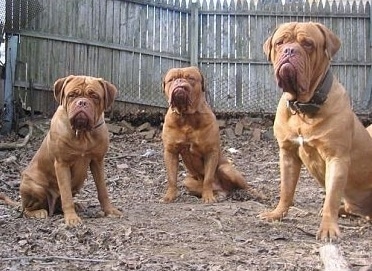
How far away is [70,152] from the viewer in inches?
211

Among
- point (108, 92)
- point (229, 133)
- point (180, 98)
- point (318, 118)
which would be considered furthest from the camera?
point (229, 133)

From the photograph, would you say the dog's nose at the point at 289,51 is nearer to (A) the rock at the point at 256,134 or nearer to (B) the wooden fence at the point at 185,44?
(A) the rock at the point at 256,134

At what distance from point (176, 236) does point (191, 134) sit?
2560mm

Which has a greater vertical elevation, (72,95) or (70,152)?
(72,95)

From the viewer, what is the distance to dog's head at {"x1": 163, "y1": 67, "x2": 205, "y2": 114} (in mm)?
6918

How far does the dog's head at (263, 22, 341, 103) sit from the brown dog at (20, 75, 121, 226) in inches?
58.7

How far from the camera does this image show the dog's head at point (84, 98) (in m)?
5.14

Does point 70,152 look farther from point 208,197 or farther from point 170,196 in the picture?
point 208,197

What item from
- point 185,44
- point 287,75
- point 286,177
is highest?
point 185,44

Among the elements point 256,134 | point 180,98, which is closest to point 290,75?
point 180,98

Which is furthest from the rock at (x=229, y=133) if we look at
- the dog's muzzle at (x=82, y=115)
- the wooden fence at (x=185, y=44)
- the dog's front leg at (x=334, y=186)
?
the dog's front leg at (x=334, y=186)

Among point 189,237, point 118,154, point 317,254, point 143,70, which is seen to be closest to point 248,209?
point 189,237

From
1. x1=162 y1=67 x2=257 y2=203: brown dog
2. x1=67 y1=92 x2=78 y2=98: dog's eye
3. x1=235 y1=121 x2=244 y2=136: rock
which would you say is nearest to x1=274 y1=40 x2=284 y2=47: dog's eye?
x1=67 y1=92 x2=78 y2=98: dog's eye

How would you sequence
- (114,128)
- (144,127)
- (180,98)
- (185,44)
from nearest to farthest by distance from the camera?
1. (180,98)
2. (114,128)
3. (144,127)
4. (185,44)
